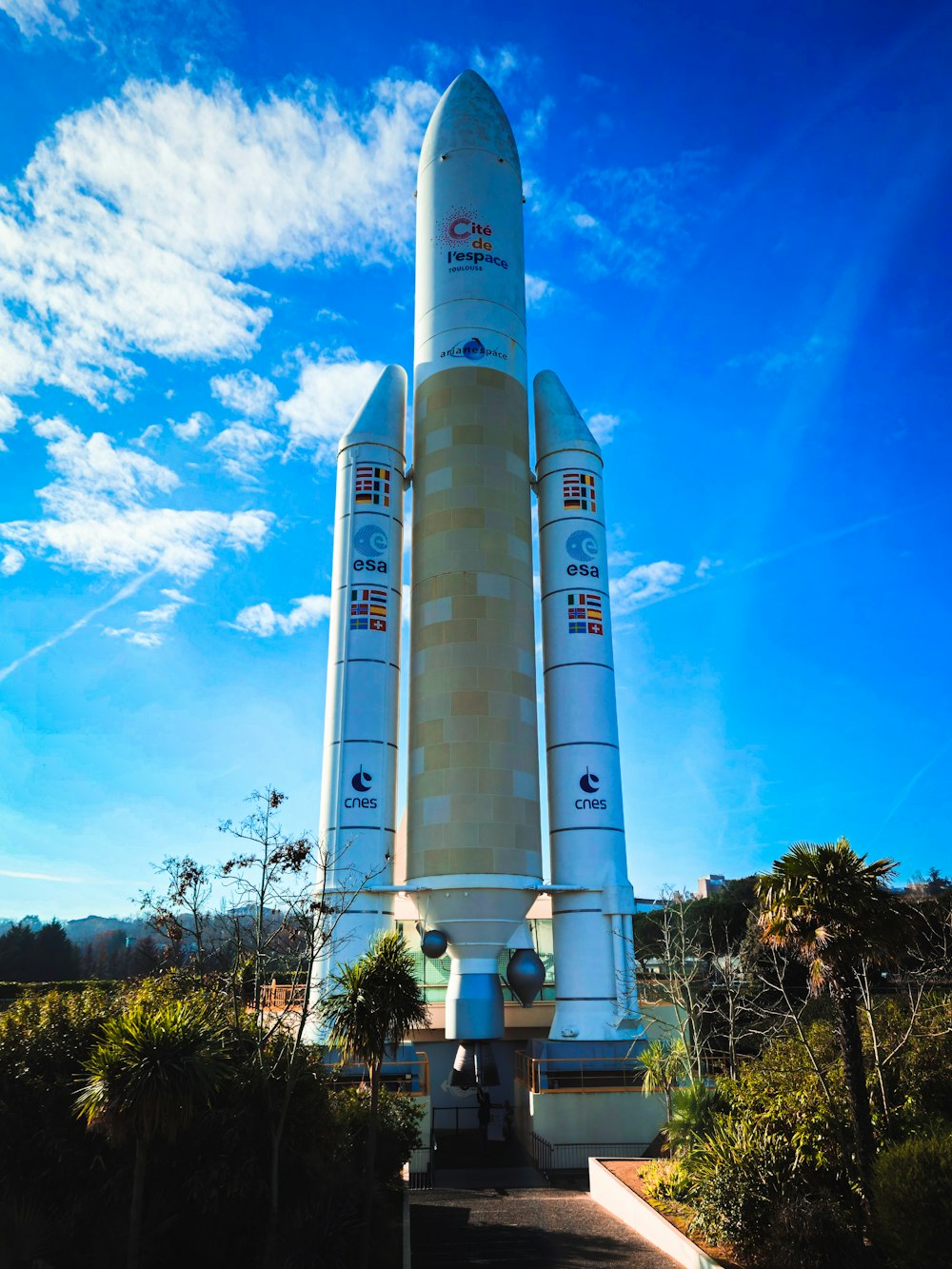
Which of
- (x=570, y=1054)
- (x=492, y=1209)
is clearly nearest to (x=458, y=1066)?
(x=570, y=1054)

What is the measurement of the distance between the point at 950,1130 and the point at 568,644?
1914 centimetres

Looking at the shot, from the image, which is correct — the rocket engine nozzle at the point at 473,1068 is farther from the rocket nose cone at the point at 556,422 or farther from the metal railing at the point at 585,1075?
the rocket nose cone at the point at 556,422

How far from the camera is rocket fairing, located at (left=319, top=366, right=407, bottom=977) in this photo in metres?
27.3

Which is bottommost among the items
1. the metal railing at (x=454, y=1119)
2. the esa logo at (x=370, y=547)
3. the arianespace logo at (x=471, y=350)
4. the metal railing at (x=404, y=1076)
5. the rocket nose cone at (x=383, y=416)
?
the metal railing at (x=454, y=1119)

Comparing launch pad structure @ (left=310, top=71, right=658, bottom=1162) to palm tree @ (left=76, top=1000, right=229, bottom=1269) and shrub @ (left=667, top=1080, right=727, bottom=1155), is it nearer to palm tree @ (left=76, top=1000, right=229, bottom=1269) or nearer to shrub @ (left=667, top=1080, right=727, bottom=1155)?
shrub @ (left=667, top=1080, right=727, bottom=1155)

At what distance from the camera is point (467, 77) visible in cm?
3597

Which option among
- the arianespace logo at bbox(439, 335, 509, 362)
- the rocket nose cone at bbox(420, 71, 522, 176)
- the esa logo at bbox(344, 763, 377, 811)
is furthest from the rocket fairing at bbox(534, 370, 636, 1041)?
the rocket nose cone at bbox(420, 71, 522, 176)

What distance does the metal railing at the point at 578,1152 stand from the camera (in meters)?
24.8

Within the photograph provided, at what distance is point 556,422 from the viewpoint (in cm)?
3362

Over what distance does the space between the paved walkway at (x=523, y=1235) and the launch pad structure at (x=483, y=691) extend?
273 inches

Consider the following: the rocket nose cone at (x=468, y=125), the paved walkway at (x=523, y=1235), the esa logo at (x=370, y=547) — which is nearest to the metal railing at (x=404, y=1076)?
the paved walkway at (x=523, y=1235)

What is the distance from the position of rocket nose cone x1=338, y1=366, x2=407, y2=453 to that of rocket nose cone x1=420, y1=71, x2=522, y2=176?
8567mm

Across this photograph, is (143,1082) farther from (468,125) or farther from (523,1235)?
(468,125)

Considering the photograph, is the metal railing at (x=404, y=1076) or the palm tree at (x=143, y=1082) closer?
Result: the palm tree at (x=143, y=1082)
